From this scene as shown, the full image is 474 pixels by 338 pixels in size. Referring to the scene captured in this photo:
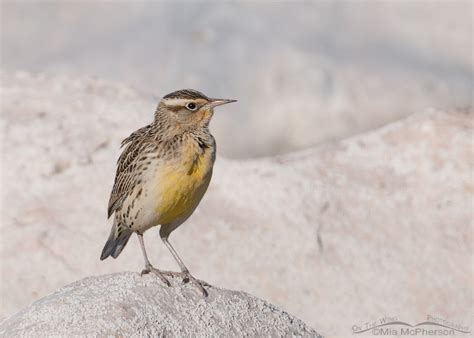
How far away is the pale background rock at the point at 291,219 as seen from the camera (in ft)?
39.5

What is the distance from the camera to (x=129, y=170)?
9.98 metres

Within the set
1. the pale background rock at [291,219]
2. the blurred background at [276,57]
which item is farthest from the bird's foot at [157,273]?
the blurred background at [276,57]

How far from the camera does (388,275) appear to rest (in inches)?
480

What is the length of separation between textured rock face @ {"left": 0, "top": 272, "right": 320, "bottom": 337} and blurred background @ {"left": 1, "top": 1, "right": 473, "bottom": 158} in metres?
9.83

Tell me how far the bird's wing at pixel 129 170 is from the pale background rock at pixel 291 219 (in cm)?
214

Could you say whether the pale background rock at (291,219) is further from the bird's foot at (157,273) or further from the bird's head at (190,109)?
the bird's foot at (157,273)

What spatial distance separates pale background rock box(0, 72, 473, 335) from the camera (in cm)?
1205

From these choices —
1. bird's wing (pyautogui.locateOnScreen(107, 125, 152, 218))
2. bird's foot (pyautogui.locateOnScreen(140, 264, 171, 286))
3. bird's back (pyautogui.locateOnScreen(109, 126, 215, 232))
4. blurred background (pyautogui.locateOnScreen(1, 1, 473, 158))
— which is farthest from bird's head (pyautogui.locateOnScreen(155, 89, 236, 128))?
blurred background (pyautogui.locateOnScreen(1, 1, 473, 158))

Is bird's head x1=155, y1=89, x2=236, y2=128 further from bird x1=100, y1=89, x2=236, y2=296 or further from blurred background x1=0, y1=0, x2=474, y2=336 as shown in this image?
blurred background x1=0, y1=0, x2=474, y2=336

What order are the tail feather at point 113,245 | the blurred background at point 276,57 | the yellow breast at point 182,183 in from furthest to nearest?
the blurred background at point 276,57, the tail feather at point 113,245, the yellow breast at point 182,183

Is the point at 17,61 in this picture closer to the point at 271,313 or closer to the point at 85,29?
the point at 85,29

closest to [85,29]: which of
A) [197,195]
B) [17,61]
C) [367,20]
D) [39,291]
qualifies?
[17,61]

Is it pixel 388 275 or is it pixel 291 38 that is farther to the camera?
pixel 291 38

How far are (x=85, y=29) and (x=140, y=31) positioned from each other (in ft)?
5.82
